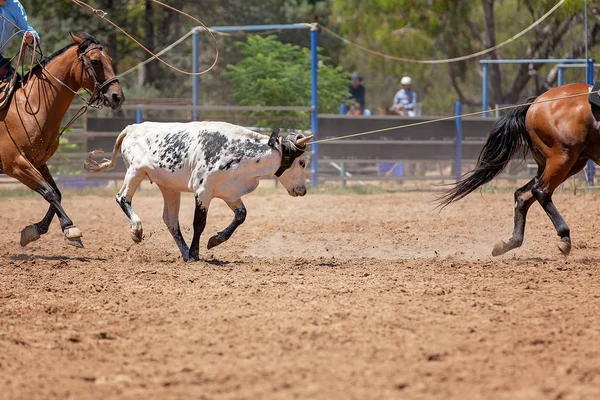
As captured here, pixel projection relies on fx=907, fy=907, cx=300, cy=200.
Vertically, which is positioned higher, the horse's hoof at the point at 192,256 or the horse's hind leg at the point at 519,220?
the horse's hind leg at the point at 519,220

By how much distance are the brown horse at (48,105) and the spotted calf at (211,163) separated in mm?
625

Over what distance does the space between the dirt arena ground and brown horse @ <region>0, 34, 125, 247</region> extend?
31.1 inches

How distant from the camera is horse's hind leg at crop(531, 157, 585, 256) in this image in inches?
335

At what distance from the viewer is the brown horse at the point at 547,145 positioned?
844 centimetres

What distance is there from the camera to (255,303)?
632 cm

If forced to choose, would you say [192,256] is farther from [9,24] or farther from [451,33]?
[451,33]

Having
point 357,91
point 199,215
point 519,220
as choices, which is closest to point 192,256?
point 199,215

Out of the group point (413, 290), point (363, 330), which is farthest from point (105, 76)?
point (363, 330)

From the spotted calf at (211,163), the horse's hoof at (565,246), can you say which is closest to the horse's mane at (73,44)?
the spotted calf at (211,163)

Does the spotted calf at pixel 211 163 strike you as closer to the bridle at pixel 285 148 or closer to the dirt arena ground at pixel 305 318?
the bridle at pixel 285 148

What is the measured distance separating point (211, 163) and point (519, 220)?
9.96 feet

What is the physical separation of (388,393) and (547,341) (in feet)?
4.48

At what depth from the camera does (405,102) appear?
2091 centimetres

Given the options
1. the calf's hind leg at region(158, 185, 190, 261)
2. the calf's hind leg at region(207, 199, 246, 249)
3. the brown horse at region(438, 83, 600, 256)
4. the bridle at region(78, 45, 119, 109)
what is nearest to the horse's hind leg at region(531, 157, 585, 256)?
the brown horse at region(438, 83, 600, 256)
